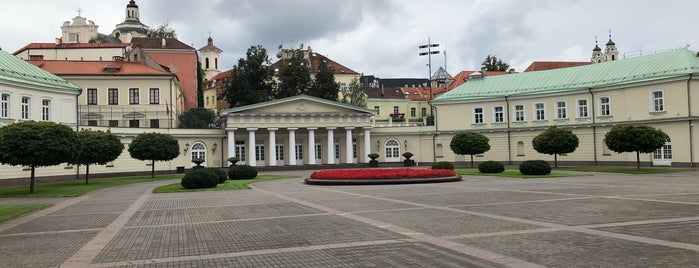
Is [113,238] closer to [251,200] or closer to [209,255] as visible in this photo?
[209,255]

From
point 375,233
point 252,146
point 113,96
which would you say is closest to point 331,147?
point 252,146

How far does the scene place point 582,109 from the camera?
53.8 m

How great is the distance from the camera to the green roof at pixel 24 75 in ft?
130

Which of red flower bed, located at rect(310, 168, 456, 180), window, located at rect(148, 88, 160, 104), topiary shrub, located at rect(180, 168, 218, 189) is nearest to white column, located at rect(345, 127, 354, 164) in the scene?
window, located at rect(148, 88, 160, 104)

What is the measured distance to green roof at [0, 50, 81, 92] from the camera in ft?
130

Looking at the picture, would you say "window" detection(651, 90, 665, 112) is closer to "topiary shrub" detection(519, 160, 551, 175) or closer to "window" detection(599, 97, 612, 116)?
"window" detection(599, 97, 612, 116)

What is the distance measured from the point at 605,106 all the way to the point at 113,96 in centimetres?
5262

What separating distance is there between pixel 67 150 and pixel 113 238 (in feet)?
61.4

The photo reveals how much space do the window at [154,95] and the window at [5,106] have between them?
24.5 metres

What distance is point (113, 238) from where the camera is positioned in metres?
13.1

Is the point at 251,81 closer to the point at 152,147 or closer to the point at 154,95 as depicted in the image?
the point at 154,95

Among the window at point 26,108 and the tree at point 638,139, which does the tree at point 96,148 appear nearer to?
the window at point 26,108

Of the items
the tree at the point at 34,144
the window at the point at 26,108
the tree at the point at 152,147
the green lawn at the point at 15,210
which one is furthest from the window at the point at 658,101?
the window at the point at 26,108

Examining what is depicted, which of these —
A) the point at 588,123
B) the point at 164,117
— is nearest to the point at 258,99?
the point at 164,117
